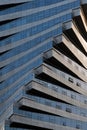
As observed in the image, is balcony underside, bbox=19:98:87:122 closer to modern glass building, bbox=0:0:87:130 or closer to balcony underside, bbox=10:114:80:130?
modern glass building, bbox=0:0:87:130

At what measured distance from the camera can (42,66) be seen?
104 meters

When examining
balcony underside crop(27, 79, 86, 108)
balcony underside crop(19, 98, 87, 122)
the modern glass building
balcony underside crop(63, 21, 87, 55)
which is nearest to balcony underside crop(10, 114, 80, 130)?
the modern glass building

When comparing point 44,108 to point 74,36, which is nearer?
point 44,108

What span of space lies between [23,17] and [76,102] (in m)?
20.4

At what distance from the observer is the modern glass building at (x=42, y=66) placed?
10188cm

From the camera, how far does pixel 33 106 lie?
102m

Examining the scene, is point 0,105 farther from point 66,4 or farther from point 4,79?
point 66,4

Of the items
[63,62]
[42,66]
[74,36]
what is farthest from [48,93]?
[74,36]

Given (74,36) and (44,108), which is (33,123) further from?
(74,36)

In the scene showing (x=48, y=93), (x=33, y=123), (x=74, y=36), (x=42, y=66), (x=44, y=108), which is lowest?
(x=33, y=123)

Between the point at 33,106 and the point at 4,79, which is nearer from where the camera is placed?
the point at 33,106

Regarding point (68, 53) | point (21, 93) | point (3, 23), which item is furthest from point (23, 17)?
point (21, 93)

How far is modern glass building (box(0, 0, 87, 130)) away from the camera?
4011 inches

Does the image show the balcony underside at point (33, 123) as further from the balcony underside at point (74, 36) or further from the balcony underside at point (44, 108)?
the balcony underside at point (74, 36)
